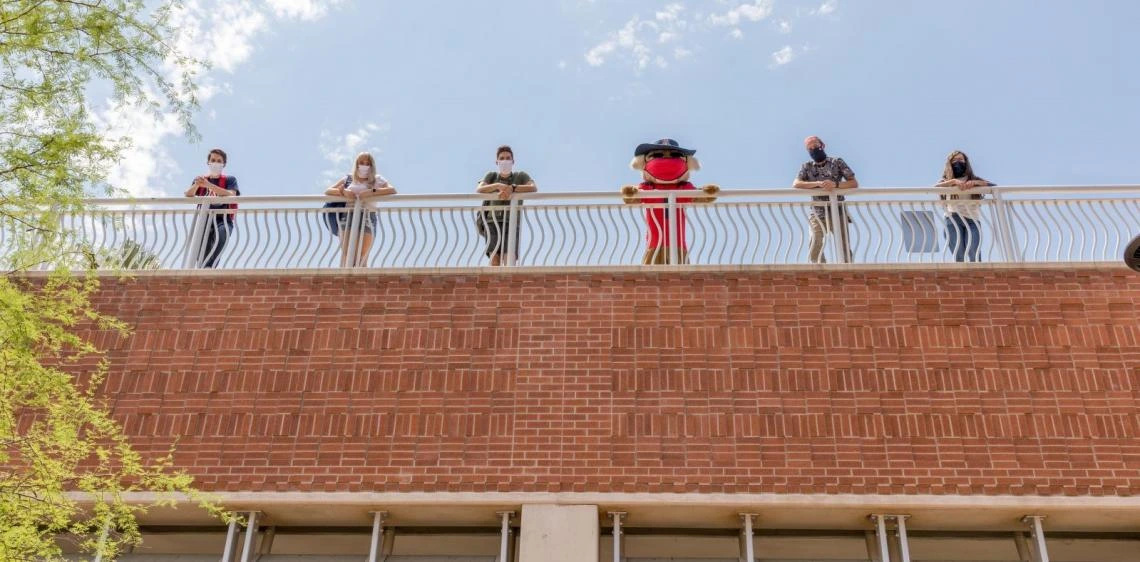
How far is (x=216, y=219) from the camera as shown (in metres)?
10.0

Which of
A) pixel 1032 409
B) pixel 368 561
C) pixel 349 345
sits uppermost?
pixel 349 345

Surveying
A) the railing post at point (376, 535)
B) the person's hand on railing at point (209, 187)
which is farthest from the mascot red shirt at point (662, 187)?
the person's hand on railing at point (209, 187)

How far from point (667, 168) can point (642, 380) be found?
2712 mm

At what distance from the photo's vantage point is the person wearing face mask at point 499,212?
983cm

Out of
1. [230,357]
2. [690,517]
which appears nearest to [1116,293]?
[690,517]

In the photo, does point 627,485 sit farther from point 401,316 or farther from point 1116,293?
point 1116,293

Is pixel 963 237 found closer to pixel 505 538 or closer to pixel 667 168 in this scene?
pixel 667 168

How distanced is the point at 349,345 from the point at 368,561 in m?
2.00

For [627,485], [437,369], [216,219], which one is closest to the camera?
[627,485]

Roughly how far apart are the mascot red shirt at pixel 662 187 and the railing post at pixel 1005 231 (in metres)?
2.73

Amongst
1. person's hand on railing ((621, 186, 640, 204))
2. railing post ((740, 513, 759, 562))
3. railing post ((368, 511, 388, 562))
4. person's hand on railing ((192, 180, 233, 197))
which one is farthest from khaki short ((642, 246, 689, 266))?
person's hand on railing ((192, 180, 233, 197))

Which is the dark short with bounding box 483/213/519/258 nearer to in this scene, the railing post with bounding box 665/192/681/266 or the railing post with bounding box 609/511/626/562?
the railing post with bounding box 665/192/681/266

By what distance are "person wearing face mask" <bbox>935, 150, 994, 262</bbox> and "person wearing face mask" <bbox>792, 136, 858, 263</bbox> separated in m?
0.94

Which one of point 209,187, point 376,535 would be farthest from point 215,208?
point 376,535
